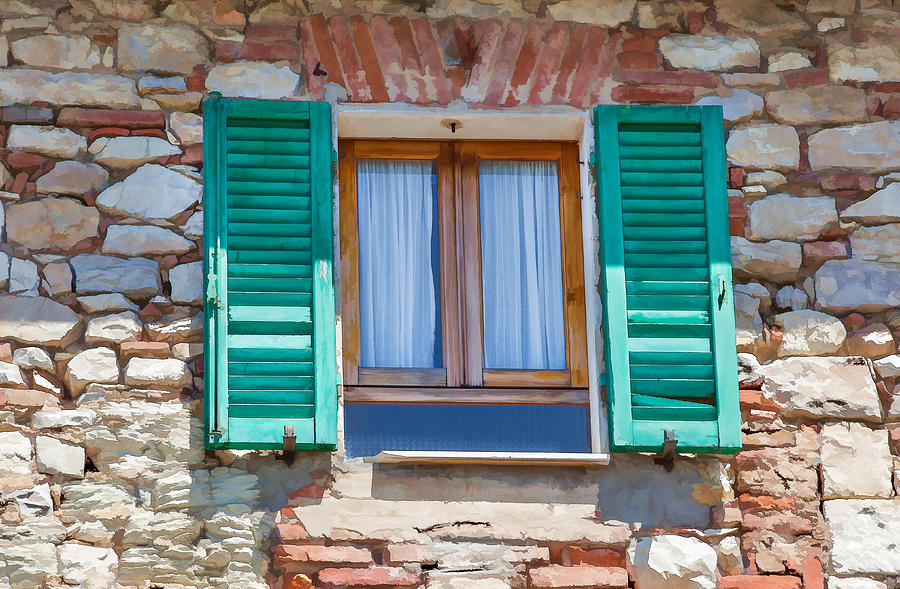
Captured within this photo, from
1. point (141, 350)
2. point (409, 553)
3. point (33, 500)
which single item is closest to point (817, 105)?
point (409, 553)

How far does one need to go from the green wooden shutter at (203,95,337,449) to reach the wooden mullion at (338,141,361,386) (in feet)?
0.74

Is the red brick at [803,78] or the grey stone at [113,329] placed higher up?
the red brick at [803,78]

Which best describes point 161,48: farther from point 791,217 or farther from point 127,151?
point 791,217

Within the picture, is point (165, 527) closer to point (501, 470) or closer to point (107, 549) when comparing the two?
point (107, 549)

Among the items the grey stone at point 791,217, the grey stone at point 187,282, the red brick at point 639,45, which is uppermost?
the red brick at point 639,45

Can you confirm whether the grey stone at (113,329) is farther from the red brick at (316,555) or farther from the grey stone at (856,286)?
the grey stone at (856,286)

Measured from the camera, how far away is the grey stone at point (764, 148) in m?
5.84

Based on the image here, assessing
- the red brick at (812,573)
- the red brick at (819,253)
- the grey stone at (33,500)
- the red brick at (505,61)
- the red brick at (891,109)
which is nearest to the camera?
the grey stone at (33,500)

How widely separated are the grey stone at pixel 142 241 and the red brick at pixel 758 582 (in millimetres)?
2099

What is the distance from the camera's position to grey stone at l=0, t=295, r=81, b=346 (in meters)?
5.43

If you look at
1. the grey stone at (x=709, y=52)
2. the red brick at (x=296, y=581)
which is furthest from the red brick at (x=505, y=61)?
the red brick at (x=296, y=581)

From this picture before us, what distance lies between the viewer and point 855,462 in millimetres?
5480

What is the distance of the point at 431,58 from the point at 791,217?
1390mm

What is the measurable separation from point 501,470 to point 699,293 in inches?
36.1
